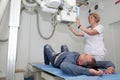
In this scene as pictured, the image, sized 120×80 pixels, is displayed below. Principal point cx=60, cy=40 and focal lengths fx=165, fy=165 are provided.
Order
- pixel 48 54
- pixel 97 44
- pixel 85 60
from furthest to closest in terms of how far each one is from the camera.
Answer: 1. pixel 97 44
2. pixel 48 54
3. pixel 85 60

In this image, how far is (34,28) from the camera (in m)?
3.04

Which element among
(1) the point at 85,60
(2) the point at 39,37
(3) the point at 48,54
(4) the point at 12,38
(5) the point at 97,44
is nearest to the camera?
(4) the point at 12,38

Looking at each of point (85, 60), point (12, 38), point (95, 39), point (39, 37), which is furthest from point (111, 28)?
point (12, 38)

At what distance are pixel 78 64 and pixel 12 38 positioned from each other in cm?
74

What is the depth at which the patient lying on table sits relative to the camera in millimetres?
1484

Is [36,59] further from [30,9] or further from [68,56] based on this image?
[68,56]

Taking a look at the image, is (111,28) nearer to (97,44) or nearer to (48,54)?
(97,44)

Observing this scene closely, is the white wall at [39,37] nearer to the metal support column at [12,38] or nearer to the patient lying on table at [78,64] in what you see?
the patient lying on table at [78,64]

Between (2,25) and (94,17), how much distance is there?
1.52 meters

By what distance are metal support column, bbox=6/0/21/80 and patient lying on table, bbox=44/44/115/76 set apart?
0.46 m

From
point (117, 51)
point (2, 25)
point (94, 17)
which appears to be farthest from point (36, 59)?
point (117, 51)

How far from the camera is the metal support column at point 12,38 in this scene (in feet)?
4.70

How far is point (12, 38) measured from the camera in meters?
1.49

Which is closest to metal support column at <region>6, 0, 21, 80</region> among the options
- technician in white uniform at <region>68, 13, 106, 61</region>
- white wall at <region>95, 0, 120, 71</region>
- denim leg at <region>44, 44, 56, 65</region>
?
denim leg at <region>44, 44, 56, 65</region>
